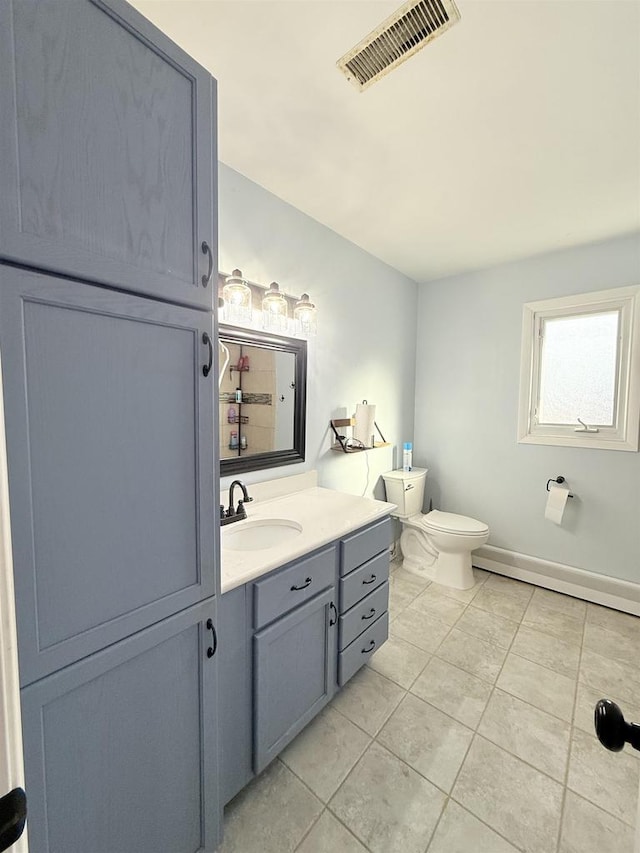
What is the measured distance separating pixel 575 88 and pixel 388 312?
5.36 ft

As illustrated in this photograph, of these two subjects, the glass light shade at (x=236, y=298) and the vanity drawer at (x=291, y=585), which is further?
the glass light shade at (x=236, y=298)

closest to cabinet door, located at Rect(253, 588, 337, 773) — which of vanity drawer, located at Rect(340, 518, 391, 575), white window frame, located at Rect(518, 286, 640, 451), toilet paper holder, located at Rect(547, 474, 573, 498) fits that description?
vanity drawer, located at Rect(340, 518, 391, 575)

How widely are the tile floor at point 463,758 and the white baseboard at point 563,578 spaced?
0.26 meters

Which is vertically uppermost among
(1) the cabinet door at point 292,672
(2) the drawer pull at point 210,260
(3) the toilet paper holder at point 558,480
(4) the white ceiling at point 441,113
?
(4) the white ceiling at point 441,113

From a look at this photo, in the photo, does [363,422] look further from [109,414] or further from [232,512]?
[109,414]

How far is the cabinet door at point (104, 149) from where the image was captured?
60 centimetres

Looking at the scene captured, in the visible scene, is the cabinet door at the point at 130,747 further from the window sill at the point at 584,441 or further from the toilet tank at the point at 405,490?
the window sill at the point at 584,441

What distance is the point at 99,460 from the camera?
2.39ft

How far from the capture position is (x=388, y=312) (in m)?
2.81

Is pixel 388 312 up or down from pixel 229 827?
up

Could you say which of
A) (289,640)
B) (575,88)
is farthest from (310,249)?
(289,640)

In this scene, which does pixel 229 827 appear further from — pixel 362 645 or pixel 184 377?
pixel 184 377

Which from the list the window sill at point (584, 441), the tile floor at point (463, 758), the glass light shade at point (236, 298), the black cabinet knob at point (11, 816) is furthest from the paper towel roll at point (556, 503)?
the black cabinet knob at point (11, 816)

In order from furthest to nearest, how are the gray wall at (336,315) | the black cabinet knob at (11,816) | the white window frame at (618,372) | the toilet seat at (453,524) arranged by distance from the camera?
the toilet seat at (453,524)
the white window frame at (618,372)
the gray wall at (336,315)
the black cabinet knob at (11,816)
